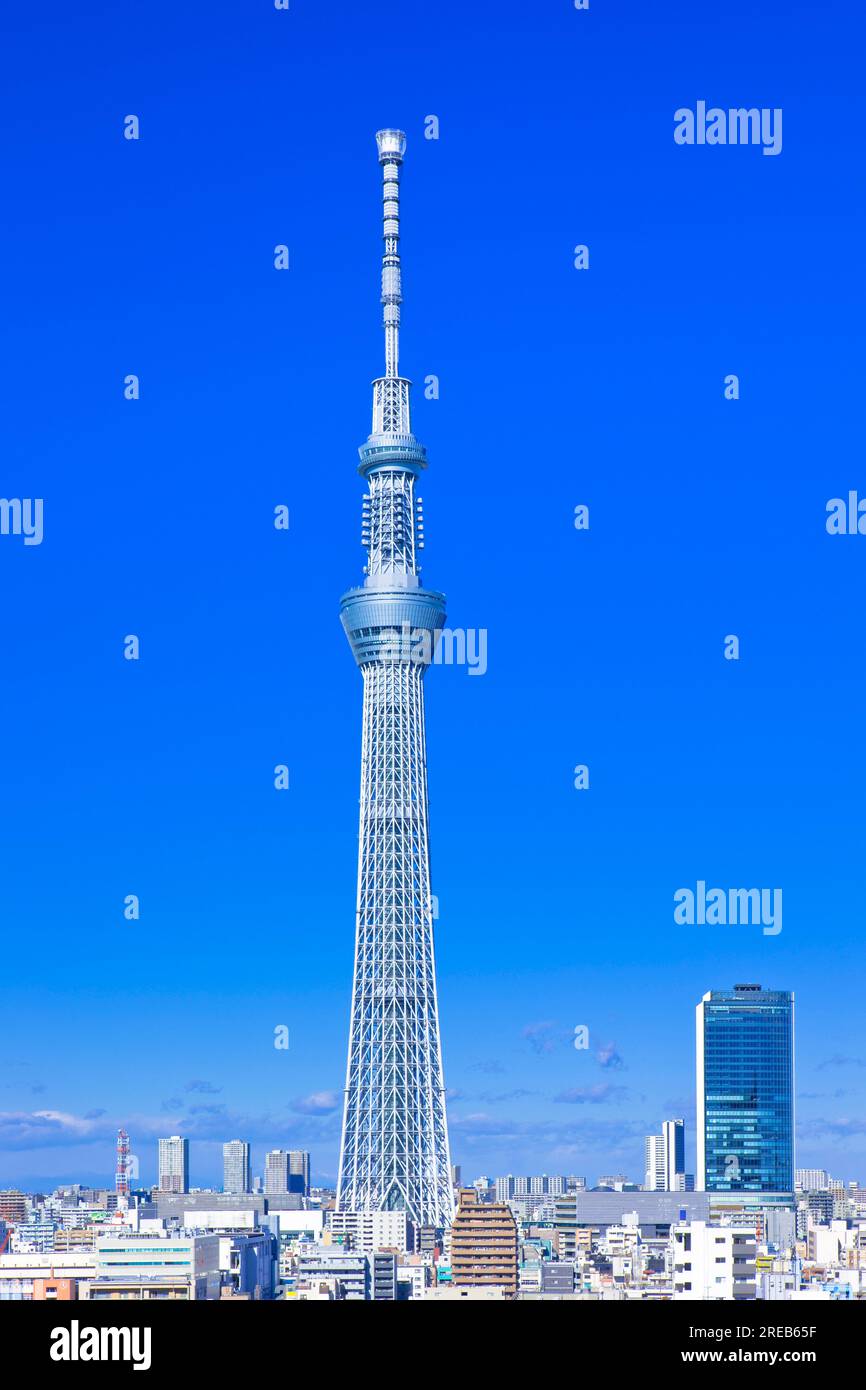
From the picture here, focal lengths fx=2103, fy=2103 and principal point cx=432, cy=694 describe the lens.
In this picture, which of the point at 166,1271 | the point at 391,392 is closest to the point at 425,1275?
the point at 166,1271

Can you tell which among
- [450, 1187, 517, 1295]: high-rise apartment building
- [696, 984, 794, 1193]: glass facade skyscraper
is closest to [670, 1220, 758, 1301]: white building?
[450, 1187, 517, 1295]: high-rise apartment building

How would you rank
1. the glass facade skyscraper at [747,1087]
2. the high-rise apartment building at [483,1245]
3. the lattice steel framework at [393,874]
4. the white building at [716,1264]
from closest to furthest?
the white building at [716,1264] → the high-rise apartment building at [483,1245] → the lattice steel framework at [393,874] → the glass facade skyscraper at [747,1087]

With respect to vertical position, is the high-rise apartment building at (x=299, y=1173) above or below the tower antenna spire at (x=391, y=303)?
below

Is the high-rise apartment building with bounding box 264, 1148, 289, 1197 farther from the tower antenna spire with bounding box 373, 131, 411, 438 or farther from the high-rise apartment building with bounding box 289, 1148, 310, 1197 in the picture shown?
the tower antenna spire with bounding box 373, 131, 411, 438

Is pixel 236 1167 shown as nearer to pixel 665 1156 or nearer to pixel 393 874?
pixel 665 1156

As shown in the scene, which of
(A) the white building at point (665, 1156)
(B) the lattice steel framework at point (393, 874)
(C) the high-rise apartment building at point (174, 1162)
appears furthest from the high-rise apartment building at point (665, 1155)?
(B) the lattice steel framework at point (393, 874)

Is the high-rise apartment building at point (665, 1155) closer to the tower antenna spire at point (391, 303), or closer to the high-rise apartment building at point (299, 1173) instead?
the high-rise apartment building at point (299, 1173)

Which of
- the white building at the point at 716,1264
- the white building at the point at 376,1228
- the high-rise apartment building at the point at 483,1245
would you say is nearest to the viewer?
the white building at the point at 716,1264

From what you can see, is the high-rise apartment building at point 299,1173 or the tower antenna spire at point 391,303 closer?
the tower antenna spire at point 391,303
